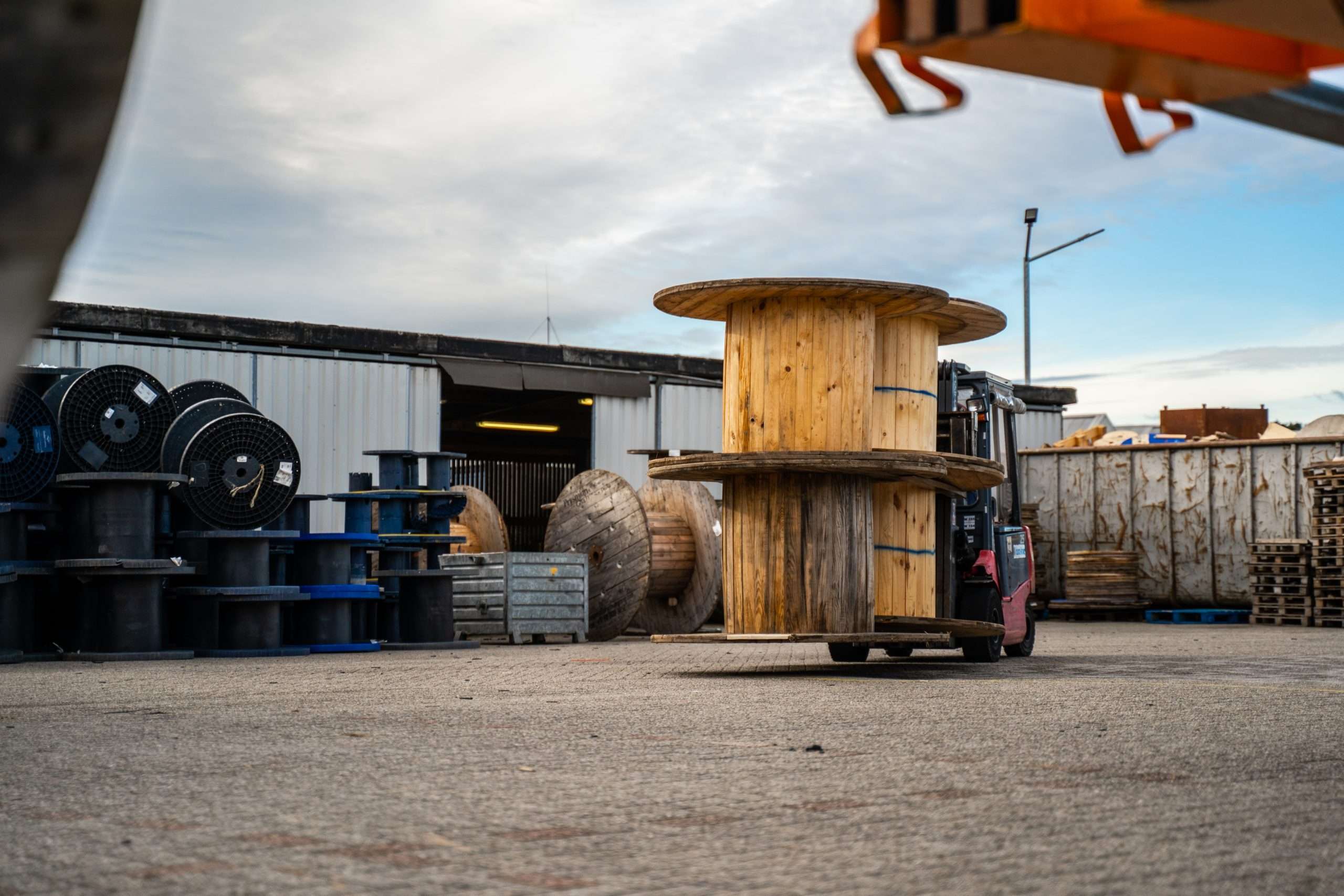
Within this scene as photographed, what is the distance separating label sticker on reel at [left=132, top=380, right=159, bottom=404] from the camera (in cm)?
1380

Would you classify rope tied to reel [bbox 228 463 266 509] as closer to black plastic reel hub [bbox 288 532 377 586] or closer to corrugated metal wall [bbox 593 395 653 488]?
black plastic reel hub [bbox 288 532 377 586]

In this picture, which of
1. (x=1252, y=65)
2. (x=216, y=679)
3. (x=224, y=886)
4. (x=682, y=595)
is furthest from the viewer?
(x=682, y=595)

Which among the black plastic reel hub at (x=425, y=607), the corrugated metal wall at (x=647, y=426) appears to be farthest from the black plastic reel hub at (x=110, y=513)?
the corrugated metal wall at (x=647, y=426)

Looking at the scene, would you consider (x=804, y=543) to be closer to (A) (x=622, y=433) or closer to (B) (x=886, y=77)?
(B) (x=886, y=77)

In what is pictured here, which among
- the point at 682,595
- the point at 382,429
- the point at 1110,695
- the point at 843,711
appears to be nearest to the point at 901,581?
the point at 1110,695

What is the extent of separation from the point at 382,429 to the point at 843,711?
49.0 ft

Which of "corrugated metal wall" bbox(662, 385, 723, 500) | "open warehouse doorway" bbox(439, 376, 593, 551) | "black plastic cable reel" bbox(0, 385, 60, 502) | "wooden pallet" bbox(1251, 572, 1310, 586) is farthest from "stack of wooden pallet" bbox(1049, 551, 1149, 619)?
"black plastic cable reel" bbox(0, 385, 60, 502)

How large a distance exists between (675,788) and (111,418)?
10.4 m

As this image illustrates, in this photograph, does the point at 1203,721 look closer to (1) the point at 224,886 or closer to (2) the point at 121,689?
(1) the point at 224,886

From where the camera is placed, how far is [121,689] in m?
9.52

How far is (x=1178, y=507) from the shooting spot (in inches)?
970

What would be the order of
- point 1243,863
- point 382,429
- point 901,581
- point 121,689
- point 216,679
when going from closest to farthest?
point 1243,863 → point 121,689 → point 216,679 → point 901,581 → point 382,429

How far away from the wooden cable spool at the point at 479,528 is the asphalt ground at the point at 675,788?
413 inches

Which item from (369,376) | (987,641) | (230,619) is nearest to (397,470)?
(230,619)
